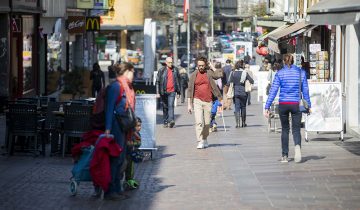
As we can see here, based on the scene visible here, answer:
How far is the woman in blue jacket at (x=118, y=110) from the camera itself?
1148 cm

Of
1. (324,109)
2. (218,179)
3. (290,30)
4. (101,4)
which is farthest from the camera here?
(101,4)

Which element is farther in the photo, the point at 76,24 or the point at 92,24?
the point at 92,24

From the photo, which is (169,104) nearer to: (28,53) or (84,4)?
(28,53)

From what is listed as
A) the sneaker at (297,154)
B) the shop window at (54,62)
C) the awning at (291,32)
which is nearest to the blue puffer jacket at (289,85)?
the sneaker at (297,154)

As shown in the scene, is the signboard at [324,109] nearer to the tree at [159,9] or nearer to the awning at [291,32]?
the awning at [291,32]

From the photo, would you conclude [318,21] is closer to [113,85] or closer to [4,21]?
[113,85]

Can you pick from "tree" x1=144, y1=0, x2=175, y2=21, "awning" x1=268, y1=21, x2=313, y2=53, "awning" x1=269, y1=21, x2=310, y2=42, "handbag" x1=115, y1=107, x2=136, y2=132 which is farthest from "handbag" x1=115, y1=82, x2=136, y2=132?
"tree" x1=144, y1=0, x2=175, y2=21

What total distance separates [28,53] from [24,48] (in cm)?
82

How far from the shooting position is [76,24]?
4072 cm

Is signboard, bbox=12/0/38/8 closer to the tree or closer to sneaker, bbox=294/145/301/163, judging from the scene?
sneaker, bbox=294/145/301/163

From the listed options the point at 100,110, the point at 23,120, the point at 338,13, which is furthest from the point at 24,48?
the point at 100,110

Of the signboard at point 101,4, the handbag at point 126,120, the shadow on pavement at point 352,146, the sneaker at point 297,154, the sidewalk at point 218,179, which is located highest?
the signboard at point 101,4

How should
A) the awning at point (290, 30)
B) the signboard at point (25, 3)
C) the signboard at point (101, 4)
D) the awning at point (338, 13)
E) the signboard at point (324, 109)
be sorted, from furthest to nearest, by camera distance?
1. the signboard at point (101, 4)
2. the awning at point (290, 30)
3. the signboard at point (25, 3)
4. the signboard at point (324, 109)
5. the awning at point (338, 13)

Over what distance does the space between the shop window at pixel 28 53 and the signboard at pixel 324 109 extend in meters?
13.8
